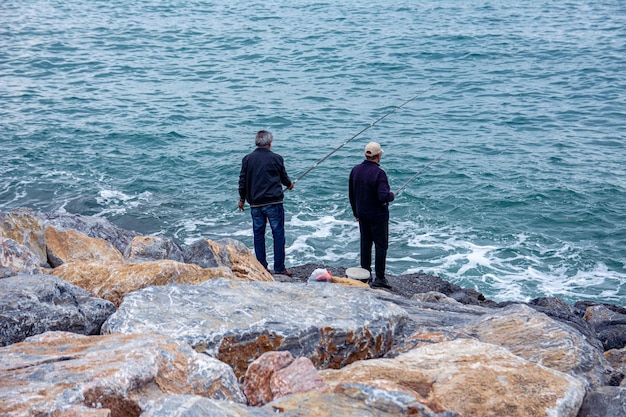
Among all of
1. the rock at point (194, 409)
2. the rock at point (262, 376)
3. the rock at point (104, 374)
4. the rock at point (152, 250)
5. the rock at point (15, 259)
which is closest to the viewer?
the rock at point (194, 409)

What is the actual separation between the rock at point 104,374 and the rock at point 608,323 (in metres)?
4.63

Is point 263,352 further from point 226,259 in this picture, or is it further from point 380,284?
point 380,284

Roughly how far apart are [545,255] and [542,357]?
22.6 feet

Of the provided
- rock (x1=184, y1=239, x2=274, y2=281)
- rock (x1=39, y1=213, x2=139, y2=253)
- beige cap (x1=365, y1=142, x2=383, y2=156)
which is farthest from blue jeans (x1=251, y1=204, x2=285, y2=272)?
rock (x1=39, y1=213, x2=139, y2=253)

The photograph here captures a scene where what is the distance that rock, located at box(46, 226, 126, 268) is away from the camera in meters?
7.39

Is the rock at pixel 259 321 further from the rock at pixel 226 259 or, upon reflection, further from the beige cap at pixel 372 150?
the beige cap at pixel 372 150

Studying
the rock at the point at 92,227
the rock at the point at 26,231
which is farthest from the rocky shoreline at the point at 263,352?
the rock at the point at 92,227

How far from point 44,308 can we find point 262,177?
370cm

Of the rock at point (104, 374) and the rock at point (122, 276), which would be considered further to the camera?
the rock at point (122, 276)

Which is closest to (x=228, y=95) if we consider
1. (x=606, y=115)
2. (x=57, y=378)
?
(x=606, y=115)

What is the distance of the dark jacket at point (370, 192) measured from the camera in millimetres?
7672

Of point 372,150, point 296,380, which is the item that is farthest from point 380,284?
point 296,380

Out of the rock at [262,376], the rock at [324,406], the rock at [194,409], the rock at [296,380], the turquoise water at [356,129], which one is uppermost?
the rock at [194,409]

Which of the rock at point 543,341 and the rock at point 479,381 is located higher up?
the rock at point 479,381
